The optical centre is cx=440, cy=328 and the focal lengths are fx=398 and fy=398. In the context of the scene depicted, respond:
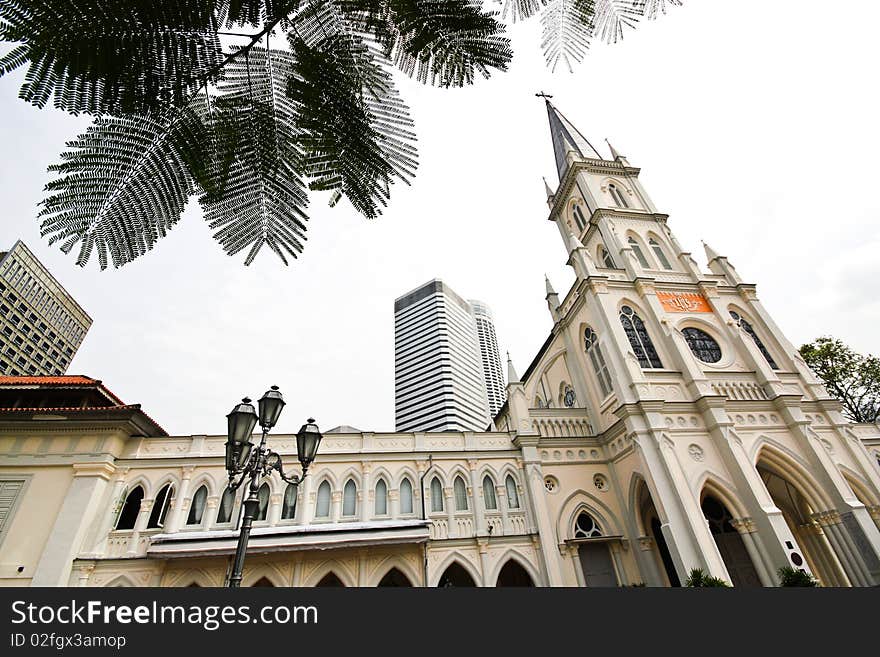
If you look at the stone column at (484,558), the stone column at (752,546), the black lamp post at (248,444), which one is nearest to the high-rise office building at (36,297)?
the black lamp post at (248,444)

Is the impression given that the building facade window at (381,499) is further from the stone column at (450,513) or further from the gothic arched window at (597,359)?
the gothic arched window at (597,359)

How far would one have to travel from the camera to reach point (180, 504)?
10.5 m

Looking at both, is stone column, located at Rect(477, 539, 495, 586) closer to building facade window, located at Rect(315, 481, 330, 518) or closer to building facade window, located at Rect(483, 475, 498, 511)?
A: building facade window, located at Rect(483, 475, 498, 511)

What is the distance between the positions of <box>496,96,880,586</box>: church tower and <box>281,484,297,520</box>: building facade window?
7.04 m

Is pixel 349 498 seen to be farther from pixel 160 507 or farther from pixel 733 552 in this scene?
pixel 733 552

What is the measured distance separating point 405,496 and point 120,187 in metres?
11.9

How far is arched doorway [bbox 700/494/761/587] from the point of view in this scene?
1105 cm

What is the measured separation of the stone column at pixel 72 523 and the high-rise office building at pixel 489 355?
69.8 m

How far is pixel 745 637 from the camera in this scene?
215cm

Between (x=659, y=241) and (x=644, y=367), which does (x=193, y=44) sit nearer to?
(x=644, y=367)

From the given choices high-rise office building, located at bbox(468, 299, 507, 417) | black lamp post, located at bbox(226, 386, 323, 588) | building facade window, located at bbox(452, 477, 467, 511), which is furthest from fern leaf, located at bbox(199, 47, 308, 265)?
high-rise office building, located at bbox(468, 299, 507, 417)

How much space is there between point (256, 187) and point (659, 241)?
19.3 metres

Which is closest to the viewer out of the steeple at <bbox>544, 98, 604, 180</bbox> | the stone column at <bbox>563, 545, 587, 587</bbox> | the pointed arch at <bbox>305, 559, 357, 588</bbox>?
the pointed arch at <bbox>305, 559, 357, 588</bbox>

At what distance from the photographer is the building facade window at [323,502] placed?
11.1m
